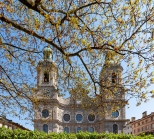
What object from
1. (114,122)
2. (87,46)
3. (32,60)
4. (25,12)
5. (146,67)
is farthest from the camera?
(114,122)

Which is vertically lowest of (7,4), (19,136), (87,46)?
(19,136)

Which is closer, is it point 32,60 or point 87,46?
point 87,46

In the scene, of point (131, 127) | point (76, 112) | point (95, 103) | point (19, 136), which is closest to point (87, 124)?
point (76, 112)

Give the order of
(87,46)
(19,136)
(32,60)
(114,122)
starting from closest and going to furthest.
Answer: (87,46) → (32,60) → (19,136) → (114,122)

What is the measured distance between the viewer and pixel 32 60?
439 inches

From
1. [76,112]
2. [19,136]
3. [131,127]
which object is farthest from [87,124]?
[19,136]

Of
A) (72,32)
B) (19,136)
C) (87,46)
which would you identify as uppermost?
(72,32)

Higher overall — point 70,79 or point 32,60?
point 32,60

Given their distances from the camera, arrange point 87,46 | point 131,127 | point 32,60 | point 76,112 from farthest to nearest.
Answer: point 131,127, point 76,112, point 32,60, point 87,46

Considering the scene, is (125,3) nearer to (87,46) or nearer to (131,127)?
(87,46)

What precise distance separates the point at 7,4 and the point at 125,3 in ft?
13.4

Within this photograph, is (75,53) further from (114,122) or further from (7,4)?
(114,122)

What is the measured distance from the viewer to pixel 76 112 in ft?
216

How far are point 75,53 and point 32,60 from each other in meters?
2.54
